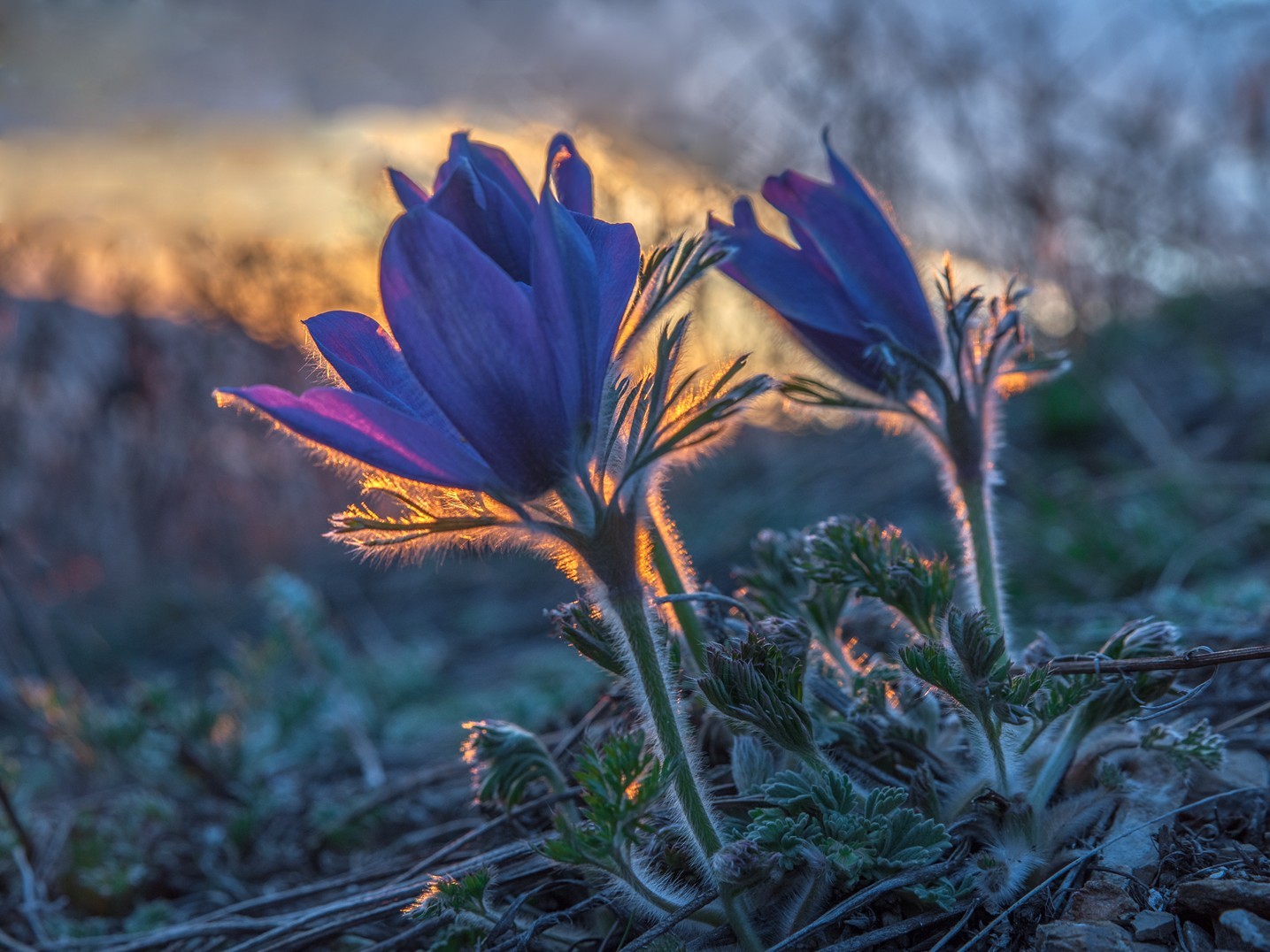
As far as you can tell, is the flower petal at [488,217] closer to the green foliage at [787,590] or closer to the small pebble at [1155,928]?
the green foliage at [787,590]

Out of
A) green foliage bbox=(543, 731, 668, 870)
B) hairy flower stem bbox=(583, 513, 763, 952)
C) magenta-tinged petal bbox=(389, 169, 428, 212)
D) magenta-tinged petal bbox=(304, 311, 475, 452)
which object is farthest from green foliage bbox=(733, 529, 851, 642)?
magenta-tinged petal bbox=(389, 169, 428, 212)

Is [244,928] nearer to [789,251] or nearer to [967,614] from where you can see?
[967,614]

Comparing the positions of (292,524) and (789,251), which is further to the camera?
(292,524)

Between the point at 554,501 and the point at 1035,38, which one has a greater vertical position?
the point at 1035,38

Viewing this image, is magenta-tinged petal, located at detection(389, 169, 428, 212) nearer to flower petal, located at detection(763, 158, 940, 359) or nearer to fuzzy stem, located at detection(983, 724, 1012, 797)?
flower petal, located at detection(763, 158, 940, 359)

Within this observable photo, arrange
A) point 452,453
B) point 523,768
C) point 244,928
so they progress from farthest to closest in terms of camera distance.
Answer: point 244,928, point 523,768, point 452,453

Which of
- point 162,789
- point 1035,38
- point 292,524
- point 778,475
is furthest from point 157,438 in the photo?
point 1035,38

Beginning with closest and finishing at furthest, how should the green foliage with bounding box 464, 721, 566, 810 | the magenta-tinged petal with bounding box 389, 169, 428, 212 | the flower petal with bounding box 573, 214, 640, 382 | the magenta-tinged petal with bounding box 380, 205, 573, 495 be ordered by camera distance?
the magenta-tinged petal with bounding box 380, 205, 573, 495 < the flower petal with bounding box 573, 214, 640, 382 < the magenta-tinged petal with bounding box 389, 169, 428, 212 < the green foliage with bounding box 464, 721, 566, 810

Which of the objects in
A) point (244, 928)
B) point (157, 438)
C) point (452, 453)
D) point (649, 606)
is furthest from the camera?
point (157, 438)
